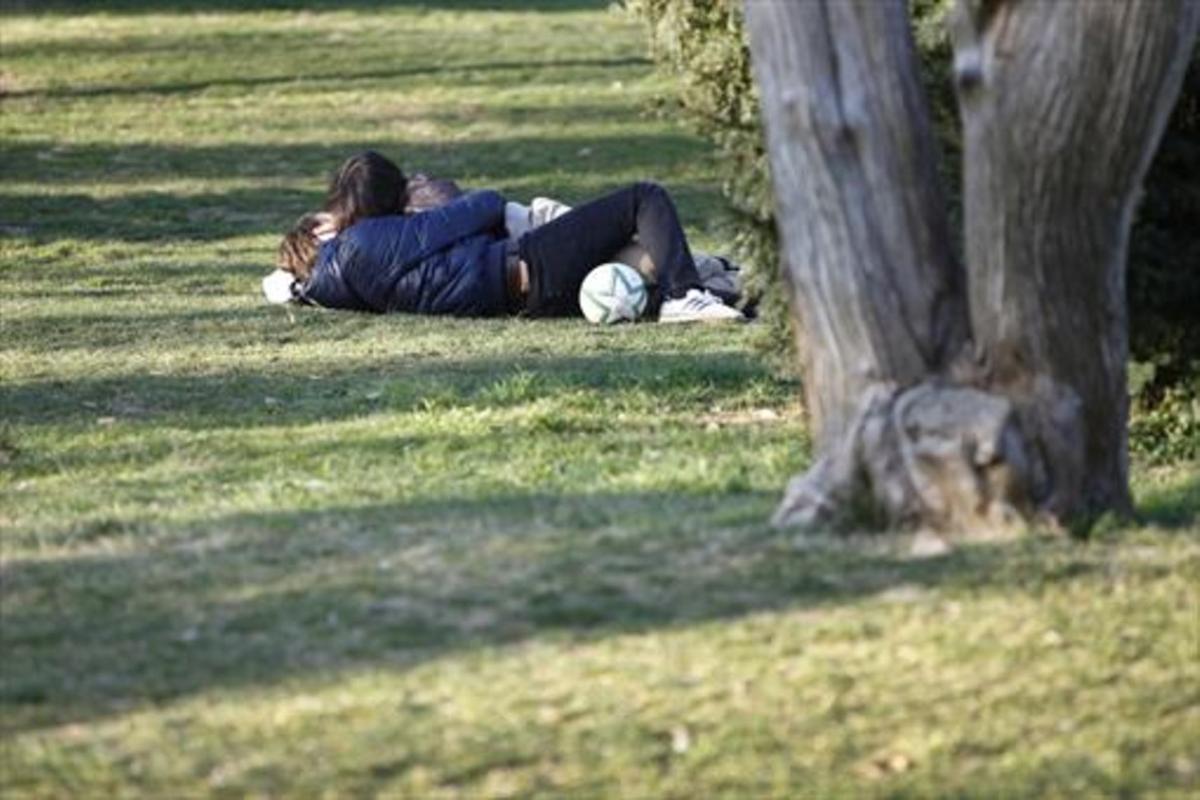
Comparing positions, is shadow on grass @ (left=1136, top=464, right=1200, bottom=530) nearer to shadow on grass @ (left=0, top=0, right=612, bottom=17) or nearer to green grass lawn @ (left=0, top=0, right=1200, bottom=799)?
green grass lawn @ (left=0, top=0, right=1200, bottom=799)

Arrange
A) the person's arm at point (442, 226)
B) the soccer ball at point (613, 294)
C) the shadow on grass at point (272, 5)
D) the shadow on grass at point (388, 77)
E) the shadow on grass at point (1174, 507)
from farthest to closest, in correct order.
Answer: the shadow on grass at point (272, 5) → the shadow on grass at point (388, 77) → the person's arm at point (442, 226) → the soccer ball at point (613, 294) → the shadow on grass at point (1174, 507)

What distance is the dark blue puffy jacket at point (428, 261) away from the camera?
14188 mm

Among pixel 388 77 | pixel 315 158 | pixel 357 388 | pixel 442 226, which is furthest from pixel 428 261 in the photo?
pixel 388 77

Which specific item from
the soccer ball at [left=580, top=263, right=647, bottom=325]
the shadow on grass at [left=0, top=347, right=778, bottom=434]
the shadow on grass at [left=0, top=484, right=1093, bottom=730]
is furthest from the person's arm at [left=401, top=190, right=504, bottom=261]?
the shadow on grass at [left=0, top=484, right=1093, bottom=730]

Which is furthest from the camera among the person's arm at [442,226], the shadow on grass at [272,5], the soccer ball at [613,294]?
the shadow on grass at [272,5]

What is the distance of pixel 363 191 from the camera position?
47.2ft

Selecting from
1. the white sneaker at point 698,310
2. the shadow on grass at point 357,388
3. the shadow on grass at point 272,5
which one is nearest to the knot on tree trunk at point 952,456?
the shadow on grass at point 357,388

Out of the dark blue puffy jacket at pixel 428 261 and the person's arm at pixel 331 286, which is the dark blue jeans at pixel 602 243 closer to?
the dark blue puffy jacket at pixel 428 261

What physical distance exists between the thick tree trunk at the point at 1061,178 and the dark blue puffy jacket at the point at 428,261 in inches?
261

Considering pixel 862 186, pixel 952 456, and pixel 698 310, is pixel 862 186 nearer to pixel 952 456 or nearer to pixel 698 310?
pixel 952 456

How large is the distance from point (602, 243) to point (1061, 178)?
6674mm

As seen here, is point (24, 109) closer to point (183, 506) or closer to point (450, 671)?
point (183, 506)

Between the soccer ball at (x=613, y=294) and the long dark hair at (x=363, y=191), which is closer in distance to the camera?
the soccer ball at (x=613, y=294)

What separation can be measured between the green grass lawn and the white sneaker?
140 millimetres
